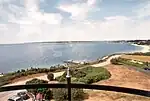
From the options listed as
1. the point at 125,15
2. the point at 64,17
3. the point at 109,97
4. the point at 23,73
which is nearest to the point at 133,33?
the point at 125,15

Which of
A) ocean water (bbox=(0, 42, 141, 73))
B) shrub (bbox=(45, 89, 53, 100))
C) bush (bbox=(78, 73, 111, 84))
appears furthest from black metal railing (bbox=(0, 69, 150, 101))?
ocean water (bbox=(0, 42, 141, 73))

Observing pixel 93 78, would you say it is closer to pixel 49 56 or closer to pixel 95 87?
pixel 95 87

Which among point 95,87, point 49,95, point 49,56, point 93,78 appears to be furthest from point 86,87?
point 49,56

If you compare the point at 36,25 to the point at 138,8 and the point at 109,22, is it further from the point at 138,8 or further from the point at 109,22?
the point at 138,8

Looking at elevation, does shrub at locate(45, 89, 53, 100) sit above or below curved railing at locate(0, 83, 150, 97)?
below

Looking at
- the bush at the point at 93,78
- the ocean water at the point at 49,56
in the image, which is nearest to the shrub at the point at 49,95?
the bush at the point at 93,78

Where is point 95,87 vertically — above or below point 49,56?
above

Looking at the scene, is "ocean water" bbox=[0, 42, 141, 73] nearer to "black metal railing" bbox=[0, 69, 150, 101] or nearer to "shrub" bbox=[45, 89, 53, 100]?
"shrub" bbox=[45, 89, 53, 100]

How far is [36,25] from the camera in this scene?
22156 millimetres

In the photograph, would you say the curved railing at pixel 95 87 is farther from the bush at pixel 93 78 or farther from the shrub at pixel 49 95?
the bush at pixel 93 78

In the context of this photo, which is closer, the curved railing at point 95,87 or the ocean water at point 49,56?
the curved railing at point 95,87

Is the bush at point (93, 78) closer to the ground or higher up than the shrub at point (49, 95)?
closer to the ground

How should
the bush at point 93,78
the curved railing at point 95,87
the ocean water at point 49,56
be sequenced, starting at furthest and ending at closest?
the ocean water at point 49,56 → the bush at point 93,78 → the curved railing at point 95,87

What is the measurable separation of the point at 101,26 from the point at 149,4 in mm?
4816
